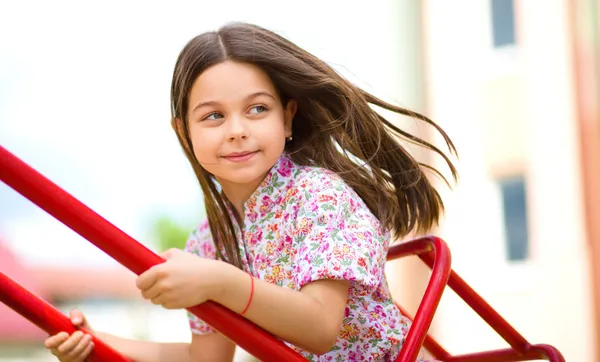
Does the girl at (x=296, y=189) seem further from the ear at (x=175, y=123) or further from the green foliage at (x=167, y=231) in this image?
the green foliage at (x=167, y=231)

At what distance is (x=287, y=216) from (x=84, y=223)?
38 cm

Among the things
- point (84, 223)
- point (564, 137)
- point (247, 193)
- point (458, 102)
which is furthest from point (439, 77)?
point (84, 223)

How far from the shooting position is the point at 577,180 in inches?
184

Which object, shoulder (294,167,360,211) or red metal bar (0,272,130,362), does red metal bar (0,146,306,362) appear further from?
shoulder (294,167,360,211)

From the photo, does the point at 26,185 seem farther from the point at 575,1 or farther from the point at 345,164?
the point at 575,1

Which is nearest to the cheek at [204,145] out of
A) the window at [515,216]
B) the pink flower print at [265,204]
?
the pink flower print at [265,204]

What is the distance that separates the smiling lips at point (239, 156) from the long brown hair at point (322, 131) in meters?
0.09

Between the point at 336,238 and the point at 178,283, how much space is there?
235 millimetres

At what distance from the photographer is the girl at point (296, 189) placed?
34.5 inches

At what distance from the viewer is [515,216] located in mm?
5262

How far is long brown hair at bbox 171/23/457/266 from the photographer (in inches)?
40.0

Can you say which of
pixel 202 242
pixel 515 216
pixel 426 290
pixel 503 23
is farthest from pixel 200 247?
pixel 503 23

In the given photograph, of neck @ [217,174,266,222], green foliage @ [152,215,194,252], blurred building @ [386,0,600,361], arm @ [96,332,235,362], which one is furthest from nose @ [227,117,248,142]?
green foliage @ [152,215,194,252]

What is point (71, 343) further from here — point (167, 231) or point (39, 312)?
point (167, 231)
